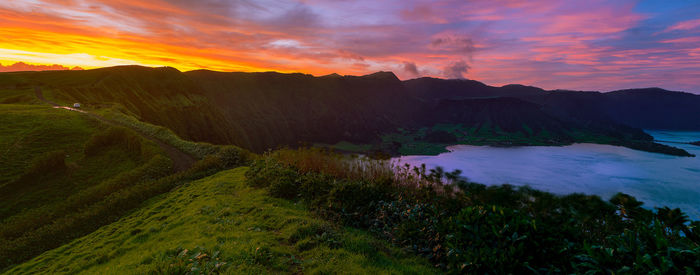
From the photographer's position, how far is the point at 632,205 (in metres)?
4.67

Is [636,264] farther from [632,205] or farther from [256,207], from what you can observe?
[256,207]

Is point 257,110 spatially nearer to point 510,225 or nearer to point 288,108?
point 288,108

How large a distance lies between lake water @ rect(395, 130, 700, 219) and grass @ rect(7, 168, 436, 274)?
71231mm

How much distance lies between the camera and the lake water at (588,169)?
75.6 metres

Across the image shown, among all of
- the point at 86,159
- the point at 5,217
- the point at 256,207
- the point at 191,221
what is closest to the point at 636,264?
the point at 256,207

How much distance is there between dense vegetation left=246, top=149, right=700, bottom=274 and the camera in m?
3.58

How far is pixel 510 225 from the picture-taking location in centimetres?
466

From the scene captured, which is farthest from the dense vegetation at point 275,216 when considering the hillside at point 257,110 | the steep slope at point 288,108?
the steep slope at point 288,108

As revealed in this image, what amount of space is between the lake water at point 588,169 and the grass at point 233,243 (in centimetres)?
7123

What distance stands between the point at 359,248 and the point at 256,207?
4461 mm

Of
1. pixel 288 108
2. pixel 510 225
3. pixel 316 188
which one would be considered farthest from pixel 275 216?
pixel 288 108

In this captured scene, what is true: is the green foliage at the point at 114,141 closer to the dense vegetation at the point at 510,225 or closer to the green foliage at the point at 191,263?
the green foliage at the point at 191,263

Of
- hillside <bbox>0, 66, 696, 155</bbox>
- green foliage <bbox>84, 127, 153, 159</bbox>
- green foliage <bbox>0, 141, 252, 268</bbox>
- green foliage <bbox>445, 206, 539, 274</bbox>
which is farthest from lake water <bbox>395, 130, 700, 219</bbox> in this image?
green foliage <bbox>84, 127, 153, 159</bbox>

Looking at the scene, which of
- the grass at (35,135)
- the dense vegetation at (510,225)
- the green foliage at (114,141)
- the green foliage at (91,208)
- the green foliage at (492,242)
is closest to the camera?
the dense vegetation at (510,225)
